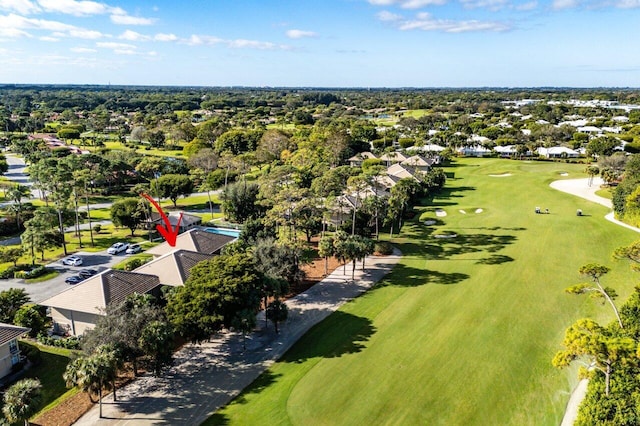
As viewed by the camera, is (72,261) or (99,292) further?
(72,261)

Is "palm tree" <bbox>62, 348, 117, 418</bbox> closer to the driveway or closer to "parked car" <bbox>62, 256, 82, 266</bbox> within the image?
the driveway

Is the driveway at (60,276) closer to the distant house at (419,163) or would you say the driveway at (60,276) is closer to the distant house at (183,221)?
the distant house at (183,221)

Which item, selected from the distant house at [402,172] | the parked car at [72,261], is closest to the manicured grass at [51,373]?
the parked car at [72,261]

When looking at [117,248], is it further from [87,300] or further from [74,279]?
[87,300]

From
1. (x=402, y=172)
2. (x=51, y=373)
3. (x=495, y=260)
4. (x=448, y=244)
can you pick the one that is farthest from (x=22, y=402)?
(x=402, y=172)

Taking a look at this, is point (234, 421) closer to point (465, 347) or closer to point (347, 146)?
point (465, 347)

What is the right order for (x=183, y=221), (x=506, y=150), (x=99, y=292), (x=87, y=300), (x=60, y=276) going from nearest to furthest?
(x=87, y=300) < (x=99, y=292) < (x=60, y=276) < (x=183, y=221) < (x=506, y=150)

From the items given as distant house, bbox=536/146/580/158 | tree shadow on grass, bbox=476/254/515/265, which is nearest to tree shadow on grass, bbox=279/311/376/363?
tree shadow on grass, bbox=476/254/515/265
